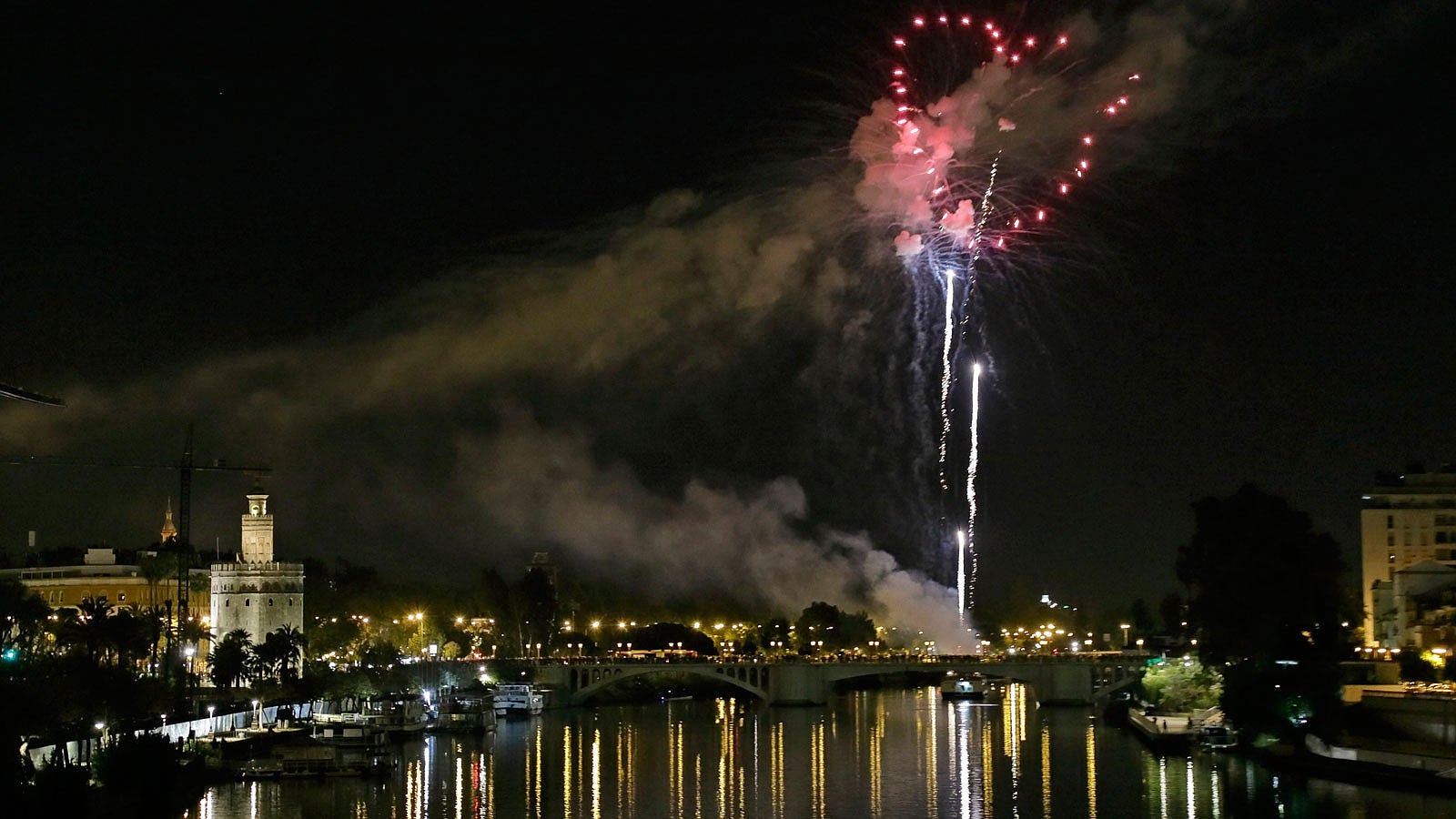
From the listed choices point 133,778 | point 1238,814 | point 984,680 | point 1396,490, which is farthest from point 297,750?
point 984,680

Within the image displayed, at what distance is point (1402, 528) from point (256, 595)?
66688mm

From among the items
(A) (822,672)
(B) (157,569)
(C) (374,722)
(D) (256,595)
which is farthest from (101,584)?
(A) (822,672)

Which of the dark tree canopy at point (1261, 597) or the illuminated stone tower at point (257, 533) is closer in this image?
the dark tree canopy at point (1261, 597)

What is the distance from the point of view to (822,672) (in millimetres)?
106312

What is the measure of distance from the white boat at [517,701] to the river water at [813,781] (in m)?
10.3

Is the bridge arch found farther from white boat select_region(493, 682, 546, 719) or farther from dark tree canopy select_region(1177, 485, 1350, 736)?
dark tree canopy select_region(1177, 485, 1350, 736)

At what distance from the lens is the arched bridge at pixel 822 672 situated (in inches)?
3989

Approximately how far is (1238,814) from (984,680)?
8956 cm

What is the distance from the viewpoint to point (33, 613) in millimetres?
74938

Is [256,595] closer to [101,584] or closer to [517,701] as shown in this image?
[517,701]

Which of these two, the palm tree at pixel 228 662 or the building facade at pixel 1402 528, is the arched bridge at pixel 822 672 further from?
the palm tree at pixel 228 662

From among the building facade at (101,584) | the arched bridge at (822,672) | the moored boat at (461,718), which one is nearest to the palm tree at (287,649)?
the moored boat at (461,718)

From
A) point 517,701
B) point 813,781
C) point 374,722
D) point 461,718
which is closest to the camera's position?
point 813,781

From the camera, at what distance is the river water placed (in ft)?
170
